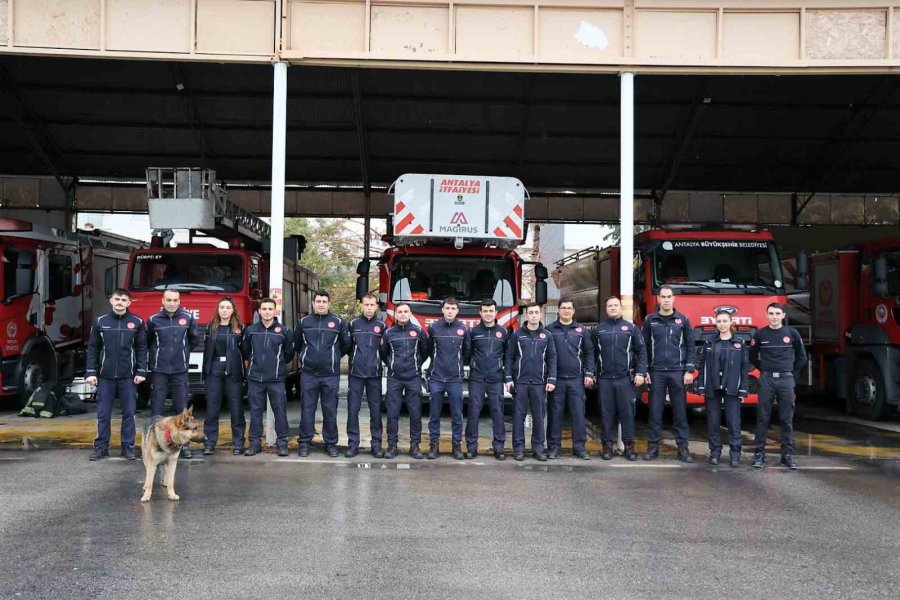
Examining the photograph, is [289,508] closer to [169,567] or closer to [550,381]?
[169,567]

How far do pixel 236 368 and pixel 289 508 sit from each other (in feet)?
8.95

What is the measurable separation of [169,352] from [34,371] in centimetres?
535

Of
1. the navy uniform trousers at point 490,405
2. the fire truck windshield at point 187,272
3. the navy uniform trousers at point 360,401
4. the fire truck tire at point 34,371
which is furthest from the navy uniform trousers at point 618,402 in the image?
the fire truck tire at point 34,371

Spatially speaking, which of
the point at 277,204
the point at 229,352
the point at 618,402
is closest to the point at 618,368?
the point at 618,402

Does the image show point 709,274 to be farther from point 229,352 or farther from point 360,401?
point 229,352

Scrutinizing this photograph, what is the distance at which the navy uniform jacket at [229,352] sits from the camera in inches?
339

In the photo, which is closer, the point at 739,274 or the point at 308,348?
the point at 308,348

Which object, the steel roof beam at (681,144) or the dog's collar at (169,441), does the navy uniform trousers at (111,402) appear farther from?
the steel roof beam at (681,144)

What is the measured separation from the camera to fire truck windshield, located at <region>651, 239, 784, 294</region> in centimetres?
1105

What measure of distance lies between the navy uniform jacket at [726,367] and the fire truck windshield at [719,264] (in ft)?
8.29

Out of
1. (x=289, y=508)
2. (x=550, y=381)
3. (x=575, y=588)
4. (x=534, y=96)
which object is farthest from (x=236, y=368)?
(x=534, y=96)

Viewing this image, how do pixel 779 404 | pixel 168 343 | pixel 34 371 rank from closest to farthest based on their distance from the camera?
1. pixel 779 404
2. pixel 168 343
3. pixel 34 371

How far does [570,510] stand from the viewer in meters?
6.36

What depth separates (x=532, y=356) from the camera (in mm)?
8602
